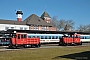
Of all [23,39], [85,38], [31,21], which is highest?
[31,21]

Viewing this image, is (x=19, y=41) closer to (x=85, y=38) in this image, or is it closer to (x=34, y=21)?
(x=85, y=38)

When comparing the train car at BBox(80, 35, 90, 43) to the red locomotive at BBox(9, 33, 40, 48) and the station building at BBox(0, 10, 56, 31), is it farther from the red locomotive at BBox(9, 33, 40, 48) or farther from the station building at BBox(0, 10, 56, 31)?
the red locomotive at BBox(9, 33, 40, 48)

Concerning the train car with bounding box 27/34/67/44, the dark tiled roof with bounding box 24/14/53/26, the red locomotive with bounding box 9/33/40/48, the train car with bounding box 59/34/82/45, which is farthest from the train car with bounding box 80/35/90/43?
the red locomotive with bounding box 9/33/40/48

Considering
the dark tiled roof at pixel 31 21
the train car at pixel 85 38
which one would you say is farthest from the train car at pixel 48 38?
the dark tiled roof at pixel 31 21

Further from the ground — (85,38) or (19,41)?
(85,38)

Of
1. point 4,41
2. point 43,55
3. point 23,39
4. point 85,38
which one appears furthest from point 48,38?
point 43,55

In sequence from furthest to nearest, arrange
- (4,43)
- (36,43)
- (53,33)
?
(53,33) → (4,43) → (36,43)

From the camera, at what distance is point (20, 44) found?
32.8 m

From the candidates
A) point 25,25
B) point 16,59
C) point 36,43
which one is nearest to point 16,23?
point 25,25

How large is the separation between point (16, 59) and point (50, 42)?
36529 mm

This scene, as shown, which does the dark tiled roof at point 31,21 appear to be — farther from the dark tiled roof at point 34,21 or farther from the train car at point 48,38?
the train car at point 48,38

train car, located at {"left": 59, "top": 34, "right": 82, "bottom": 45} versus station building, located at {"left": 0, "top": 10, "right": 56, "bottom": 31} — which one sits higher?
station building, located at {"left": 0, "top": 10, "right": 56, "bottom": 31}

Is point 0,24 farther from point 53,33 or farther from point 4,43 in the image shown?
point 4,43

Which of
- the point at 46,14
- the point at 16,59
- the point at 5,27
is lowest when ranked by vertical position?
the point at 16,59
